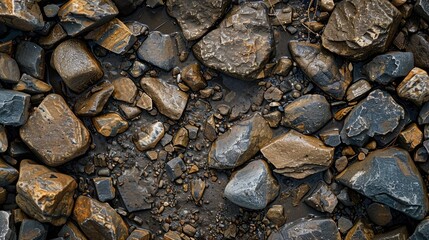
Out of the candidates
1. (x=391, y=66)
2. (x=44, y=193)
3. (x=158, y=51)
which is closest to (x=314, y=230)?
(x=391, y=66)

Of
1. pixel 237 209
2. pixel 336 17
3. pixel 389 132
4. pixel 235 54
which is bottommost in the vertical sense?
pixel 237 209

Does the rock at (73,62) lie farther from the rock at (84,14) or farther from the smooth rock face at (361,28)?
the smooth rock face at (361,28)

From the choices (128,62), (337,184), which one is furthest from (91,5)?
(337,184)

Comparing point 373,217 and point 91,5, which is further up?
point 91,5

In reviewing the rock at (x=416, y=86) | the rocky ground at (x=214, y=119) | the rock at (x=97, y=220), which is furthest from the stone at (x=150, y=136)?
the rock at (x=416, y=86)

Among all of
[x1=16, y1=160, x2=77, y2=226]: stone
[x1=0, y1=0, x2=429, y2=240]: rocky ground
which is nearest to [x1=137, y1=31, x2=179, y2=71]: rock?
[x1=0, y1=0, x2=429, y2=240]: rocky ground

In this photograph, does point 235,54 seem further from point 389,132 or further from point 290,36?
point 389,132
